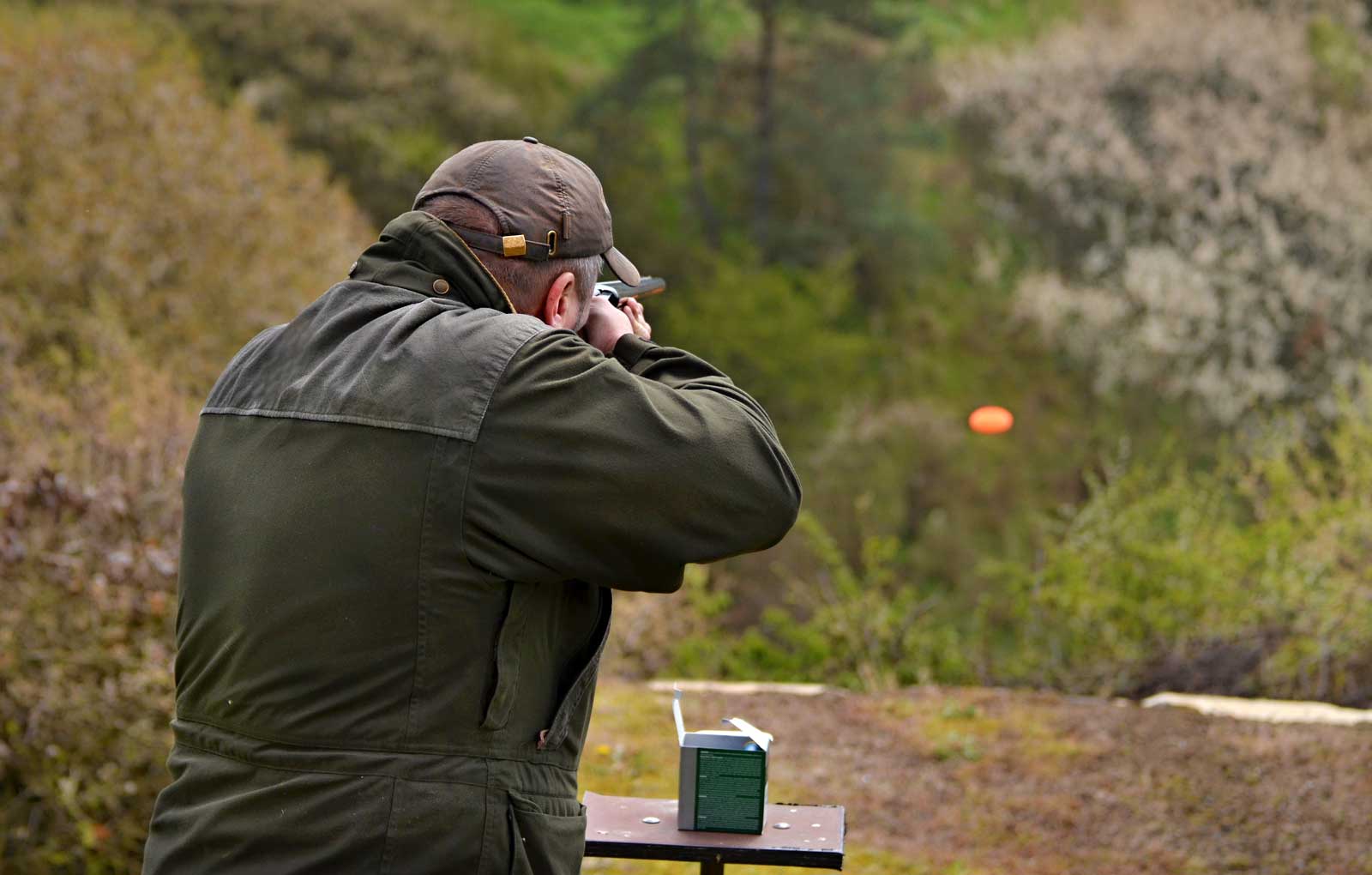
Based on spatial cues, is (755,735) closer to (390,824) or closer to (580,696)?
(580,696)

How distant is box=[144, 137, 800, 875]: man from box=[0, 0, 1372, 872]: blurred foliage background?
9.34ft

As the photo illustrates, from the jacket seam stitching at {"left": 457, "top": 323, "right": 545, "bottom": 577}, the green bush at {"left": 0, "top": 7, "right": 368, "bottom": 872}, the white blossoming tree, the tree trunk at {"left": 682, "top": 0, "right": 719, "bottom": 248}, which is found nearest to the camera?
the jacket seam stitching at {"left": 457, "top": 323, "right": 545, "bottom": 577}

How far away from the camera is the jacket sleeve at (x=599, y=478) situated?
1.87 m

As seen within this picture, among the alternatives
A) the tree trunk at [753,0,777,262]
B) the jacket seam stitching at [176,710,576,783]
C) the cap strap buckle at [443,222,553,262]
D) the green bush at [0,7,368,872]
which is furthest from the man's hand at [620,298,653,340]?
the tree trunk at [753,0,777,262]

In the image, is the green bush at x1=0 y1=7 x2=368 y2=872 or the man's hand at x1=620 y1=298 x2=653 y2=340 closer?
the man's hand at x1=620 y1=298 x2=653 y2=340

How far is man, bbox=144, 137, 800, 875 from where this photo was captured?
6.14ft

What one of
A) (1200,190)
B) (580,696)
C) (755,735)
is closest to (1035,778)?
(755,735)

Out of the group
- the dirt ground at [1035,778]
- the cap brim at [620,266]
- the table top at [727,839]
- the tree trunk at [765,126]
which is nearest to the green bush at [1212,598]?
the dirt ground at [1035,778]

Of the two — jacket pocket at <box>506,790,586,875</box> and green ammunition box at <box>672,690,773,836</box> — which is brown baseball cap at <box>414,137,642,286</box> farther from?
green ammunition box at <box>672,690,773,836</box>

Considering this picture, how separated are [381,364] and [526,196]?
0.35 metres

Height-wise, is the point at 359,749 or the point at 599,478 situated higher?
the point at 599,478

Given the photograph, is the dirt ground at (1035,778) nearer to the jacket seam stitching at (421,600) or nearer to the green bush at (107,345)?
the green bush at (107,345)

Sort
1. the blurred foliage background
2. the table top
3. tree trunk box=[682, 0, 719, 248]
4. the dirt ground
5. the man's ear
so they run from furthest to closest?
tree trunk box=[682, 0, 719, 248], the blurred foliage background, the dirt ground, the table top, the man's ear

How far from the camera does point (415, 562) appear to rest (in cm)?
187
